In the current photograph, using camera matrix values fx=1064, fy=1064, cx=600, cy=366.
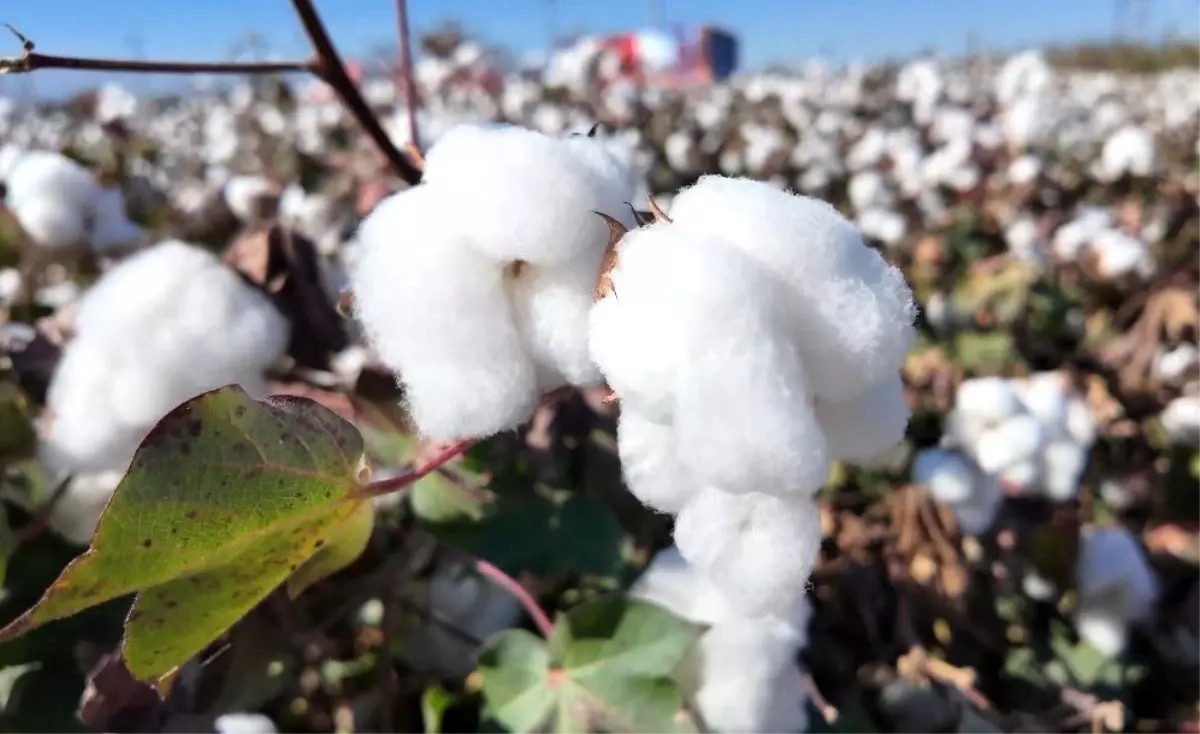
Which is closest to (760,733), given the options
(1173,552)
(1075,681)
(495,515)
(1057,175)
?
(495,515)

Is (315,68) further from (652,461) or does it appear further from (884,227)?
(884,227)

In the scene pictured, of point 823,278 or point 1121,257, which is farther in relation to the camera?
point 1121,257

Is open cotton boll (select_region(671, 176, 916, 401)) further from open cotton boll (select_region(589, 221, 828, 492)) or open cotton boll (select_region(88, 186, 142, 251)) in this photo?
open cotton boll (select_region(88, 186, 142, 251))

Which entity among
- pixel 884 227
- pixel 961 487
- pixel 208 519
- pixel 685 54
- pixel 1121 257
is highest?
pixel 208 519

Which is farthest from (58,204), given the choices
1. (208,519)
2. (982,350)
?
(982,350)

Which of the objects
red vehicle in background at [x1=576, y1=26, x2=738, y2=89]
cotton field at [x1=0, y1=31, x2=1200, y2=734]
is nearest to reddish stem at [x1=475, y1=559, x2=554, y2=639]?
cotton field at [x1=0, y1=31, x2=1200, y2=734]

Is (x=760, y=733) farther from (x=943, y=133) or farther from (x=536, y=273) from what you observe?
(x=943, y=133)
